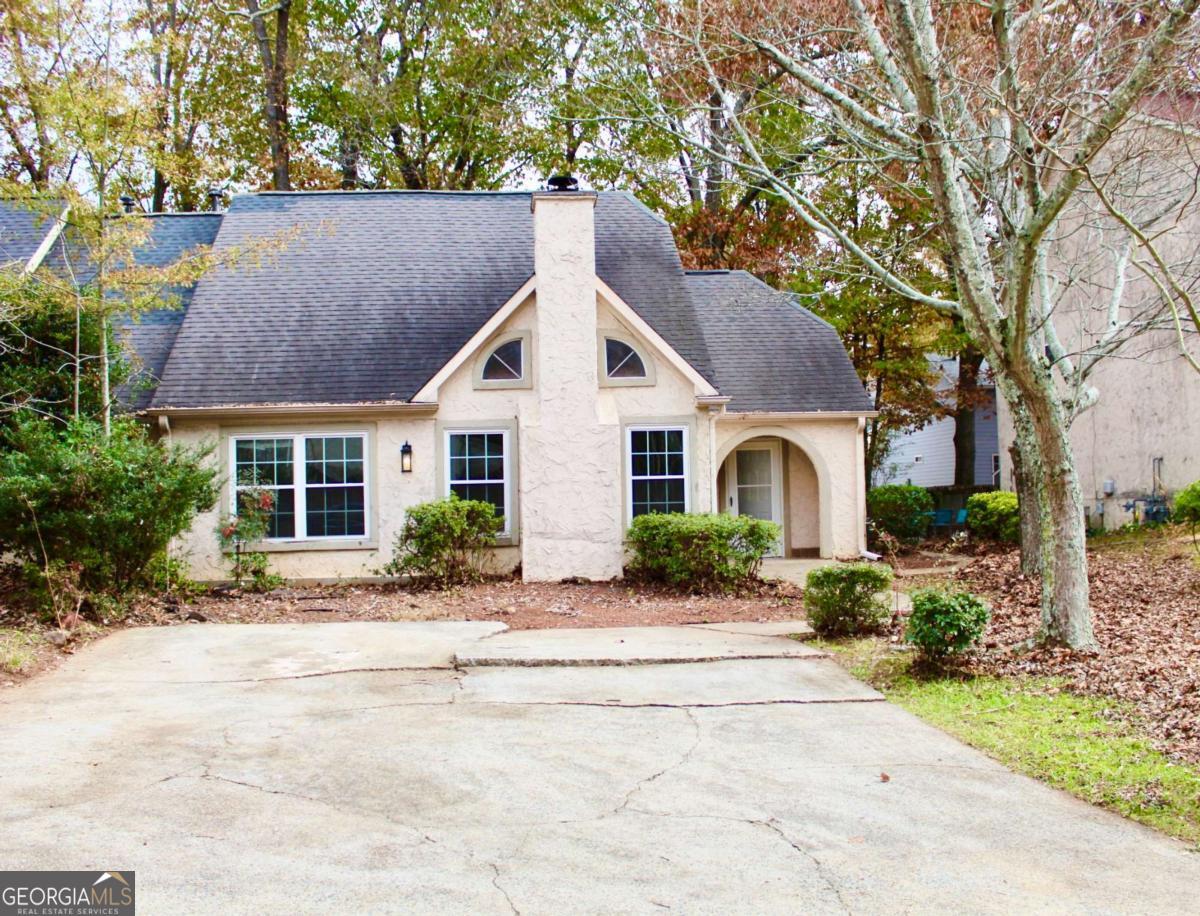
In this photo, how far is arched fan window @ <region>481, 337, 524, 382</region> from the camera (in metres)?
15.5

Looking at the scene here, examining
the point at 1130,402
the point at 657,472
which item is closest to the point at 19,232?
the point at 657,472

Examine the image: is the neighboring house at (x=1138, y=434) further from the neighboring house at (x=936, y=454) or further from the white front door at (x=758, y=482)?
the neighboring house at (x=936, y=454)

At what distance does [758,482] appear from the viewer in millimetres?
19109

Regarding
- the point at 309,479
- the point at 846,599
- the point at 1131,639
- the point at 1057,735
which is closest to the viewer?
the point at 1057,735

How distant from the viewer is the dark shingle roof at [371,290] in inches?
611

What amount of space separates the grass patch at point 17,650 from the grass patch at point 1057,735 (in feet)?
22.9

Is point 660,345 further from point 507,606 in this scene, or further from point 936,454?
point 936,454

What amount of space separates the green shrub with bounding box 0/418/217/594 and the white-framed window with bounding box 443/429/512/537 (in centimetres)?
411

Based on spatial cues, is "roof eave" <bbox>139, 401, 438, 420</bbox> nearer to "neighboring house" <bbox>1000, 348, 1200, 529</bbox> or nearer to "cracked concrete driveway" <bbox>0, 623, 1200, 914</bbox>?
"cracked concrete driveway" <bbox>0, 623, 1200, 914</bbox>

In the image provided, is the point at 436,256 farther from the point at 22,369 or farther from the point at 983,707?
the point at 983,707

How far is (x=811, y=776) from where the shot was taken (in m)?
6.29

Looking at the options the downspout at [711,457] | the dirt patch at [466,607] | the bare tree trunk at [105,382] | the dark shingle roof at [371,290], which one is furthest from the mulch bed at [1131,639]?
the bare tree trunk at [105,382]

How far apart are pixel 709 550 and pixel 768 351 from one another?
6383 millimetres

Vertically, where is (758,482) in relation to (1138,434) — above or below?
below
